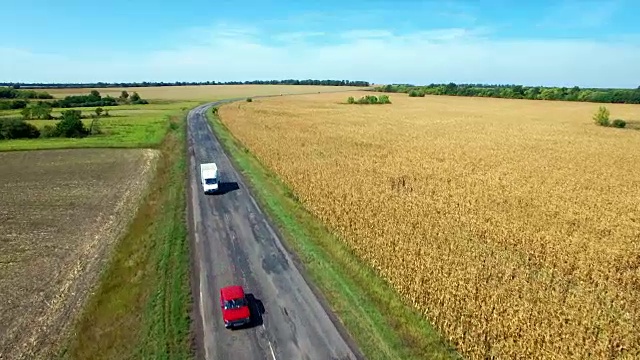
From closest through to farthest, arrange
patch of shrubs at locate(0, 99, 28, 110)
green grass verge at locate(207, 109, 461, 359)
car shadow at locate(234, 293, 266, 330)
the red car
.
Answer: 1. green grass verge at locate(207, 109, 461, 359)
2. the red car
3. car shadow at locate(234, 293, 266, 330)
4. patch of shrubs at locate(0, 99, 28, 110)

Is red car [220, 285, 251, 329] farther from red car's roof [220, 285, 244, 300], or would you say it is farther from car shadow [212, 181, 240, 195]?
car shadow [212, 181, 240, 195]

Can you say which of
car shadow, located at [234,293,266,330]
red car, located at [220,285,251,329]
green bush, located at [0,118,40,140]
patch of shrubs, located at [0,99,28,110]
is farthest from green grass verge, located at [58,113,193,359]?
patch of shrubs, located at [0,99,28,110]

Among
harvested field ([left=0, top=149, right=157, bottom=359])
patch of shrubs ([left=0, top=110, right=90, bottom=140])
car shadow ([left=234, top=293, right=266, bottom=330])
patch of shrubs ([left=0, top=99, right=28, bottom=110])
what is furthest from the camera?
patch of shrubs ([left=0, top=99, right=28, bottom=110])

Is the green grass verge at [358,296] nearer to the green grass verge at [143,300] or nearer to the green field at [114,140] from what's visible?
the green grass verge at [143,300]

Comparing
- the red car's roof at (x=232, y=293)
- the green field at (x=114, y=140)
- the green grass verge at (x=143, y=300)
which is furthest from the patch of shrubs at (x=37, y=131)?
the red car's roof at (x=232, y=293)

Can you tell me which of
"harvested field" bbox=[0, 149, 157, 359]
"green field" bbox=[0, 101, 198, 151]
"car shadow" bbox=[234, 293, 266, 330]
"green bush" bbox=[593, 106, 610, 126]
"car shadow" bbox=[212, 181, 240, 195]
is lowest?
"car shadow" bbox=[234, 293, 266, 330]

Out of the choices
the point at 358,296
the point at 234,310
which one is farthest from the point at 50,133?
the point at 358,296

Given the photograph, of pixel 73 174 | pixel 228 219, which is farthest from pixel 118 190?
pixel 228 219
